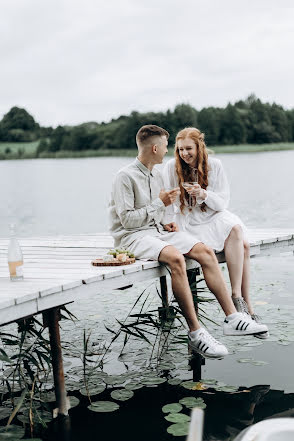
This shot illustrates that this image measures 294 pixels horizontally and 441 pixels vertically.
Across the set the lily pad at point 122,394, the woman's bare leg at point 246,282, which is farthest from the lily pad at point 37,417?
the woman's bare leg at point 246,282

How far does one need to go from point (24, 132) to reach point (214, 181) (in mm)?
34566

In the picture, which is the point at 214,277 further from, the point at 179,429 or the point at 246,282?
the point at 179,429

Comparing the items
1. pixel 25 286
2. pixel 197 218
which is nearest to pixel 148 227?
pixel 197 218

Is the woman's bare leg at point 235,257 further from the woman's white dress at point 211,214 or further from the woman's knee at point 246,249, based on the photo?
the woman's knee at point 246,249

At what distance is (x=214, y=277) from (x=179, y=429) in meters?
1.04

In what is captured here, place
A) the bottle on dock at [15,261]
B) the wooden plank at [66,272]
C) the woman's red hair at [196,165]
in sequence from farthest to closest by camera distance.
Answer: the woman's red hair at [196,165] → the bottle on dock at [15,261] → the wooden plank at [66,272]

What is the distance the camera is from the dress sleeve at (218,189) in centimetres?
486

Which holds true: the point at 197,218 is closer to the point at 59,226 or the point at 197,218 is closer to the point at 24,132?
the point at 59,226

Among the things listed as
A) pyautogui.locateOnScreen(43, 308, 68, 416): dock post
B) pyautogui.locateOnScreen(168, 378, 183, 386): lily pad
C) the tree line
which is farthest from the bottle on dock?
the tree line

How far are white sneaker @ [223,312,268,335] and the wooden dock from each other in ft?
1.74

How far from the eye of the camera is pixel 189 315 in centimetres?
434

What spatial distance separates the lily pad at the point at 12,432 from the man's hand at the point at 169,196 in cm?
177

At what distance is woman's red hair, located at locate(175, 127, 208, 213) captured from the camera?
4848mm

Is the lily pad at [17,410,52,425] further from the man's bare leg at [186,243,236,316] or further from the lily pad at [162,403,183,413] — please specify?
the man's bare leg at [186,243,236,316]
